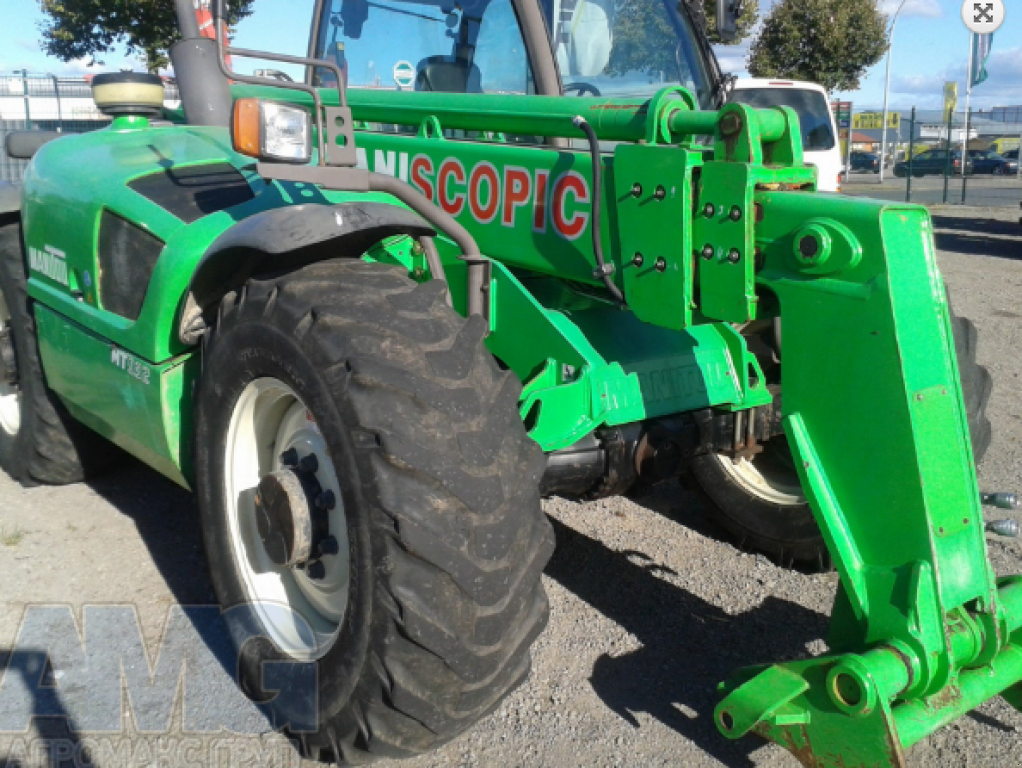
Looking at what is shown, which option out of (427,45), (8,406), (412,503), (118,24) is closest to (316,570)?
(412,503)

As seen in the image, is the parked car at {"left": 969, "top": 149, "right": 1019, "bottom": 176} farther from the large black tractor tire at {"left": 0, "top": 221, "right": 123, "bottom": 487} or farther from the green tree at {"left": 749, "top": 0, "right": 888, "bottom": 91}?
the large black tractor tire at {"left": 0, "top": 221, "right": 123, "bottom": 487}

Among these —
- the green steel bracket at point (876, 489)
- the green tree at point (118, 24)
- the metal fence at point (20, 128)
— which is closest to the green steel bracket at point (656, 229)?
the green steel bracket at point (876, 489)

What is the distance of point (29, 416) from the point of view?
4160mm

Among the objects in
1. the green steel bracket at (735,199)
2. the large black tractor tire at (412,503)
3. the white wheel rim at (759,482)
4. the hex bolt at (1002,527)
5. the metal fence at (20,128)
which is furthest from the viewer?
the metal fence at (20,128)

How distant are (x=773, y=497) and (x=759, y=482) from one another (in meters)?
0.08

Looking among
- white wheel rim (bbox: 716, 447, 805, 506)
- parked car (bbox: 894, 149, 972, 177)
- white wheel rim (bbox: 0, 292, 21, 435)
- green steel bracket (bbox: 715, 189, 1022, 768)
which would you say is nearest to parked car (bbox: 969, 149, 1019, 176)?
parked car (bbox: 894, 149, 972, 177)

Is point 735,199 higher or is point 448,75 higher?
point 448,75

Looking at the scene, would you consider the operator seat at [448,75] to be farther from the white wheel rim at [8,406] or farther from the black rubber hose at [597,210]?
the white wheel rim at [8,406]

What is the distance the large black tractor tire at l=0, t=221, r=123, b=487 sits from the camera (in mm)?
4051

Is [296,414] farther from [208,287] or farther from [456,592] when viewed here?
[456,592]

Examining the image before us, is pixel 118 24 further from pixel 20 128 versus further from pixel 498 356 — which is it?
pixel 498 356

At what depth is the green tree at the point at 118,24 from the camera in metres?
19.0

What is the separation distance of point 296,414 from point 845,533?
152 cm

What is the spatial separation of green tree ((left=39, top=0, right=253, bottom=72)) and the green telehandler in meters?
16.3
